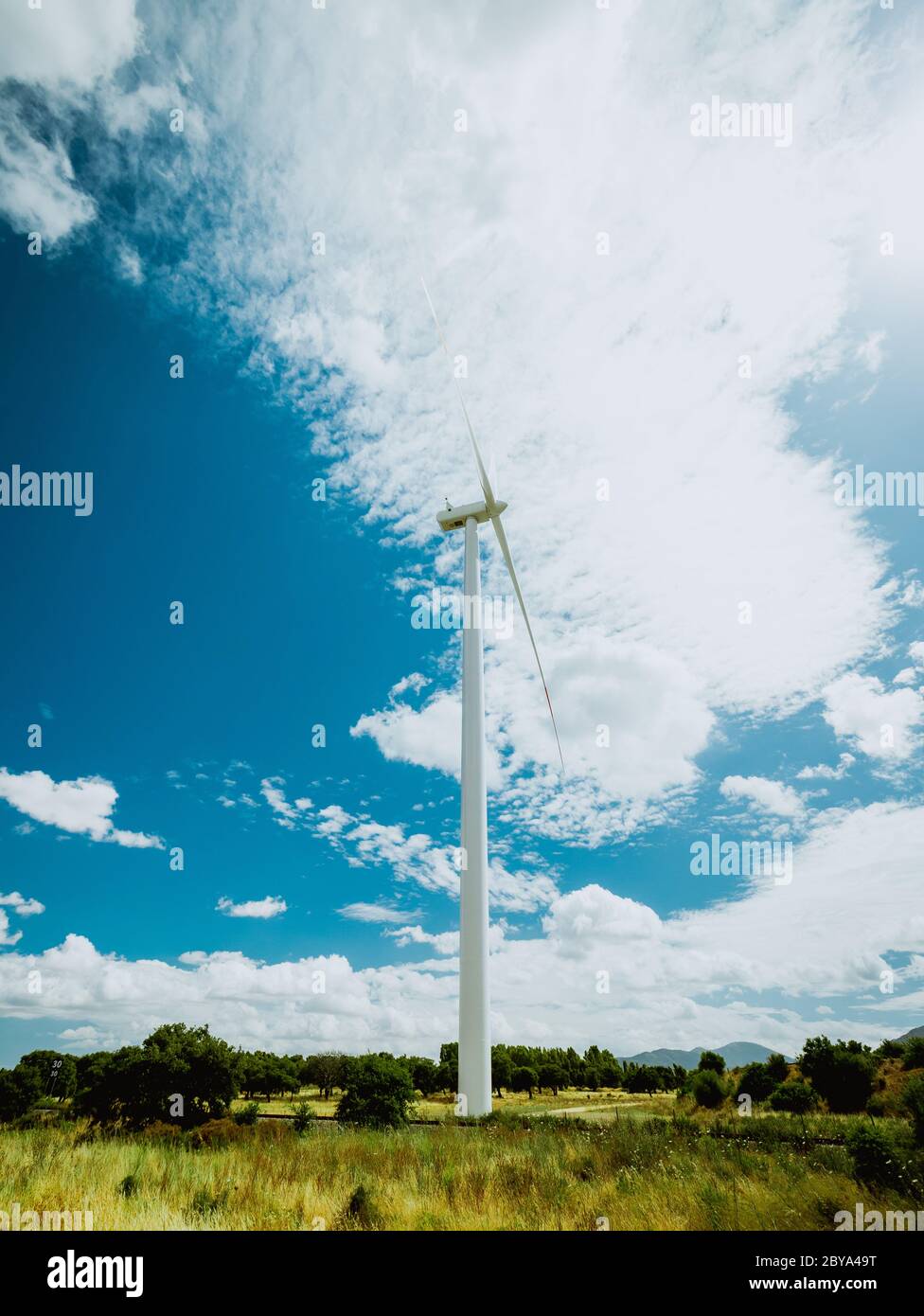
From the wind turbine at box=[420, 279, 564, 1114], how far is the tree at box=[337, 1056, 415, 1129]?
2.55 metres

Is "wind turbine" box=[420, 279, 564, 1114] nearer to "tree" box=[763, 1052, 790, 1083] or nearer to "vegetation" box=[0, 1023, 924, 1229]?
"vegetation" box=[0, 1023, 924, 1229]

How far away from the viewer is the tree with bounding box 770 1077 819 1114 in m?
34.1

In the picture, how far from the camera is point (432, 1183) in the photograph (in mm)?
14281

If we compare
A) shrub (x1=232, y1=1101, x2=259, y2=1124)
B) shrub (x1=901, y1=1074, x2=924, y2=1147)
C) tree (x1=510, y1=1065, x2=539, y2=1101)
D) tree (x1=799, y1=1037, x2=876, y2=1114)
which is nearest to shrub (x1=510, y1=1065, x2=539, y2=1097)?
tree (x1=510, y1=1065, x2=539, y2=1101)

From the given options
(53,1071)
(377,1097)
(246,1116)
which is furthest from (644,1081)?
(246,1116)

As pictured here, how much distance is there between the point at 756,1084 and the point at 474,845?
27154mm

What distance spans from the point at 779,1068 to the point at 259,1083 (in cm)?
4368

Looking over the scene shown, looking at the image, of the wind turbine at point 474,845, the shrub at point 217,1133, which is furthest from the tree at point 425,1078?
the shrub at point 217,1133

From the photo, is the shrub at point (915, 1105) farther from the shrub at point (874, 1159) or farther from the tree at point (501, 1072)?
the tree at point (501, 1072)
